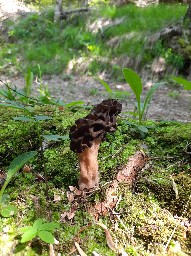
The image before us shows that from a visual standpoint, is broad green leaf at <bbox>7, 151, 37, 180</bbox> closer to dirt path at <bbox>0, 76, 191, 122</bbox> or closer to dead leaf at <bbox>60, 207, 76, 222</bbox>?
dead leaf at <bbox>60, 207, 76, 222</bbox>

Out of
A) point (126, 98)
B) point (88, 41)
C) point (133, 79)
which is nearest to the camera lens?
point (133, 79)

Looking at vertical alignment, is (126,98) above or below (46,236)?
below

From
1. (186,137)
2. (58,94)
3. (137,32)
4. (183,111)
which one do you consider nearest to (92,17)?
(137,32)

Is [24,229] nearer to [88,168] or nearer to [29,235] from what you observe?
[29,235]

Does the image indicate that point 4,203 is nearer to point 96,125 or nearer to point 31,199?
point 31,199

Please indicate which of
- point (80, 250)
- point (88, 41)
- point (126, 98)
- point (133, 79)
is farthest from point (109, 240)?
point (88, 41)

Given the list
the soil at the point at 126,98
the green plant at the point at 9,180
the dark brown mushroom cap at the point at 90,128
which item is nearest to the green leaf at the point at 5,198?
the green plant at the point at 9,180

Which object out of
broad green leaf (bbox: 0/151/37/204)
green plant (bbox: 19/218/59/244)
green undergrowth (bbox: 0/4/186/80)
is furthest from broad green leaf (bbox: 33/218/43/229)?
green undergrowth (bbox: 0/4/186/80)

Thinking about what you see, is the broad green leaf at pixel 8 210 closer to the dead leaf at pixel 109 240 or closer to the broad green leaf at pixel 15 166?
the broad green leaf at pixel 15 166
